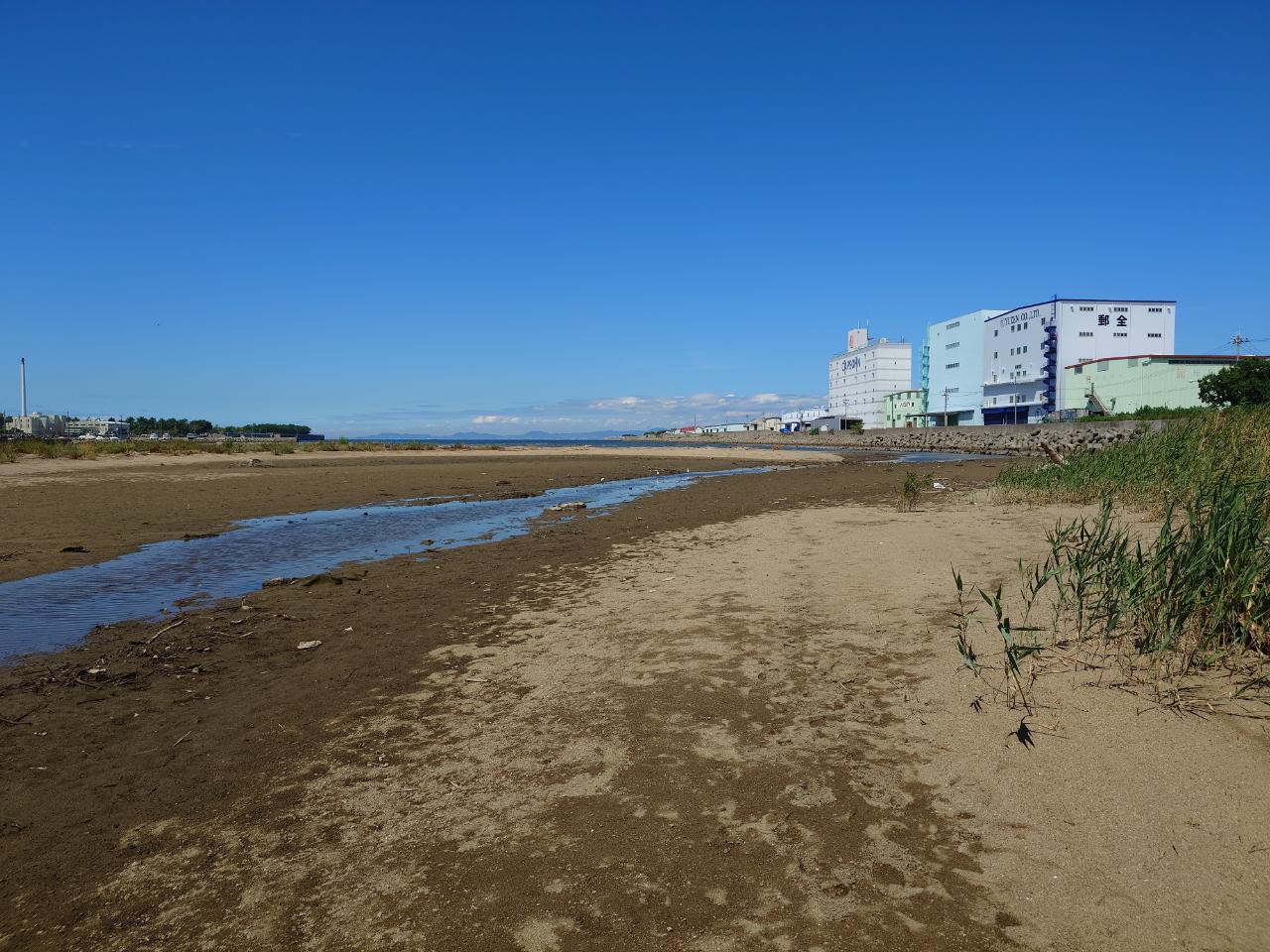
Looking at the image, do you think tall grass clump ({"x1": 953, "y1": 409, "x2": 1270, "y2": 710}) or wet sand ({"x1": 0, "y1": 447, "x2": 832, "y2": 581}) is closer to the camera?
tall grass clump ({"x1": 953, "y1": 409, "x2": 1270, "y2": 710})

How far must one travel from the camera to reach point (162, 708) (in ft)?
19.4

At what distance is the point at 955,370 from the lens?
4117 inches

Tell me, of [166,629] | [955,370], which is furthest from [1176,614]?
[955,370]

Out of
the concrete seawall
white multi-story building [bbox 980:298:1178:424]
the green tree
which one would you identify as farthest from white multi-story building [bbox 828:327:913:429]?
the green tree

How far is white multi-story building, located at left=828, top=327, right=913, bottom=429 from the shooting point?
136 metres

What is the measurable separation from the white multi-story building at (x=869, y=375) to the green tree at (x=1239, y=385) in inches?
2917

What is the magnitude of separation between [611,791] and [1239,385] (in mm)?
67067

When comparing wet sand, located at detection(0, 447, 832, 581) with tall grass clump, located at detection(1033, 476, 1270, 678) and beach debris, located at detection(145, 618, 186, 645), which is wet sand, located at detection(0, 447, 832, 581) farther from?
tall grass clump, located at detection(1033, 476, 1270, 678)

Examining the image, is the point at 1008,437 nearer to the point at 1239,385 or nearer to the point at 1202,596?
the point at 1239,385

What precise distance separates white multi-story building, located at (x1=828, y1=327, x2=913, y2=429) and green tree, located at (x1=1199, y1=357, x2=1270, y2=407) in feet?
243

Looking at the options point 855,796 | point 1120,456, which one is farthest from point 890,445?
point 855,796

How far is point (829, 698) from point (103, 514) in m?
20.1

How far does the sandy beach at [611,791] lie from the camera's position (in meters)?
3.12

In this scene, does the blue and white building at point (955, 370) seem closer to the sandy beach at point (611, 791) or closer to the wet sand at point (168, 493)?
the wet sand at point (168, 493)
